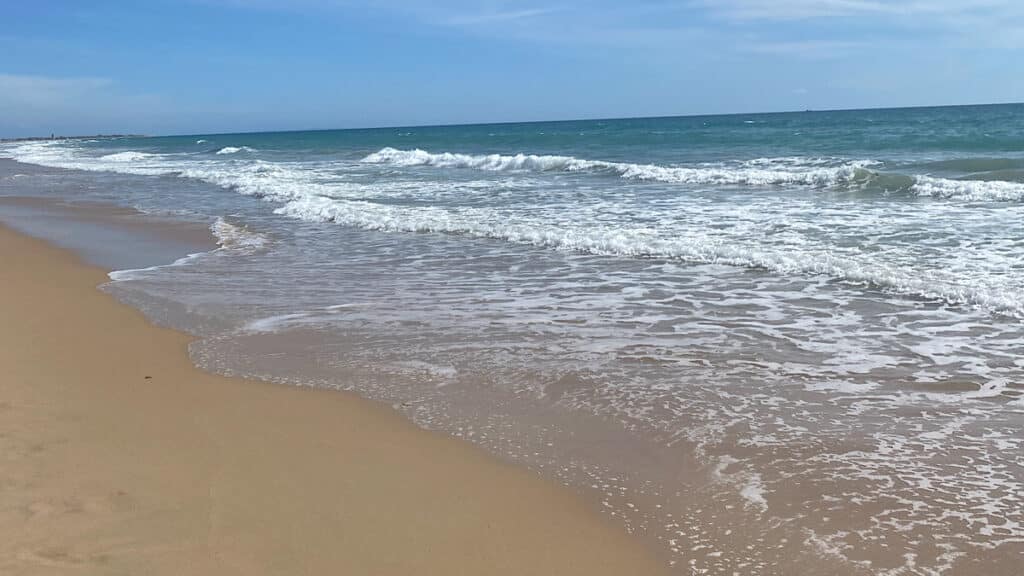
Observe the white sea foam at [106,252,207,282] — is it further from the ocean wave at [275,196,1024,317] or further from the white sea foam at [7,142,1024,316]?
the ocean wave at [275,196,1024,317]

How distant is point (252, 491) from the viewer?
3.69 meters

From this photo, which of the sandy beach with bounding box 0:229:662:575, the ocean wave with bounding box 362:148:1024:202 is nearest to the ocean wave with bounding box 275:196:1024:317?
the sandy beach with bounding box 0:229:662:575

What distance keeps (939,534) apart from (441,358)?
351 cm

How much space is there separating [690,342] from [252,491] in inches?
141

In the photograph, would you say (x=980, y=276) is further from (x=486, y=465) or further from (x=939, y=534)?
(x=486, y=465)

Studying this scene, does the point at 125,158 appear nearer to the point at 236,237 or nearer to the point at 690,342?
the point at 236,237

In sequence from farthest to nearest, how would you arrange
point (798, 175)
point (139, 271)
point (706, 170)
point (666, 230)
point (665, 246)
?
point (706, 170) → point (798, 175) → point (666, 230) → point (665, 246) → point (139, 271)

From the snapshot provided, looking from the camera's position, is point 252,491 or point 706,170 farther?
point 706,170

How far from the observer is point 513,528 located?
3404mm

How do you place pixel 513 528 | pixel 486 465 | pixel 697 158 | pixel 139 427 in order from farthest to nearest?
pixel 697 158 → pixel 139 427 → pixel 486 465 → pixel 513 528

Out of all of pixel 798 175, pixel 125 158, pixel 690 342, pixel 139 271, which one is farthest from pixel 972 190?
pixel 125 158

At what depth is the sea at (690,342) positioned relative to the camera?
350 centimetres

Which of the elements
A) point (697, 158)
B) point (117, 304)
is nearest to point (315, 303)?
point (117, 304)

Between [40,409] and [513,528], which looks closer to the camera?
[513,528]
